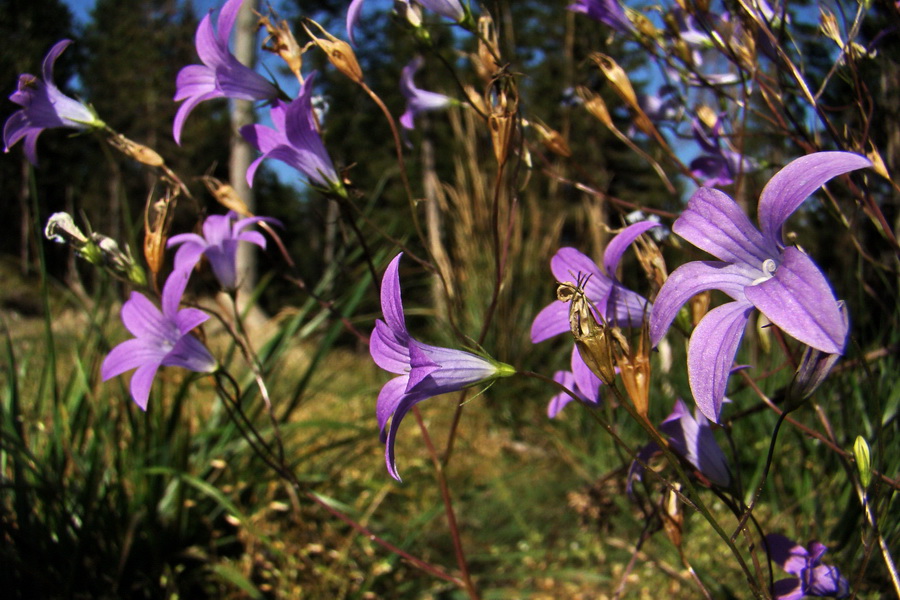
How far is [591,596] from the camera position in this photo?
187cm

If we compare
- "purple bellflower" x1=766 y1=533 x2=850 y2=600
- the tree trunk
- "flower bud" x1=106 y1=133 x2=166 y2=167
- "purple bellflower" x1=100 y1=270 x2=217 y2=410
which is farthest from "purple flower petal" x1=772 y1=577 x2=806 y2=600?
the tree trunk

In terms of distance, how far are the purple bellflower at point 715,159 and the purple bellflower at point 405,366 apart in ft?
2.12

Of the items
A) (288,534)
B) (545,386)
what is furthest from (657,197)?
(288,534)

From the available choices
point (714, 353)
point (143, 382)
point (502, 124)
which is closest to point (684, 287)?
point (714, 353)

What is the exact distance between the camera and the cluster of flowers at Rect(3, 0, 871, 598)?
524mm

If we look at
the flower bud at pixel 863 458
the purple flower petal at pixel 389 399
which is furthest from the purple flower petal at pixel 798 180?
the purple flower petal at pixel 389 399

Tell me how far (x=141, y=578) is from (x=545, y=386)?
283cm

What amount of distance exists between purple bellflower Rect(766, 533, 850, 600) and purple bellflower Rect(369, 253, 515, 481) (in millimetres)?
467

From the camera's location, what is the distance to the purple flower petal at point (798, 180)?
52 cm

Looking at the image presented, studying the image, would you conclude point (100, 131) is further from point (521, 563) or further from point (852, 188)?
point (521, 563)

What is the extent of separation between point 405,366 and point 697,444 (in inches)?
15.2

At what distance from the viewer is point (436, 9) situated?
3.25 feet

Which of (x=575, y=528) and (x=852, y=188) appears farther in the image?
(x=575, y=528)

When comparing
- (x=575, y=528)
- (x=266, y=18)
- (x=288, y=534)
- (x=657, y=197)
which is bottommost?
(x=657, y=197)
